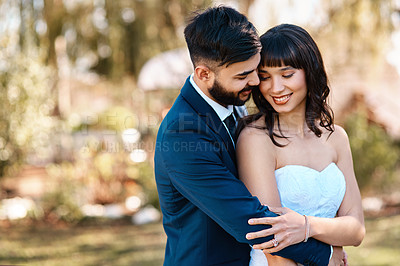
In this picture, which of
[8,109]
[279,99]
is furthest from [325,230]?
[8,109]

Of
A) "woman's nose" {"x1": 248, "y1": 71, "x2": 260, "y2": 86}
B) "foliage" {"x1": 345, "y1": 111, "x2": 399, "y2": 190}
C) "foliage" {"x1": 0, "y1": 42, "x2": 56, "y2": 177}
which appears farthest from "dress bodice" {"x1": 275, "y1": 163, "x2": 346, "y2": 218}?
"foliage" {"x1": 0, "y1": 42, "x2": 56, "y2": 177}

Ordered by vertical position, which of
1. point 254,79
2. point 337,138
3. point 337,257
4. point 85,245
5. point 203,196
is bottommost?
point 85,245

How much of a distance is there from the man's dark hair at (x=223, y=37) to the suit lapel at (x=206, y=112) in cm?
14

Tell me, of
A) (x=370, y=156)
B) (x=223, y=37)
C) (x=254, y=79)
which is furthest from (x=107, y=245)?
(x=223, y=37)

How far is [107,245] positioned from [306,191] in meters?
4.48

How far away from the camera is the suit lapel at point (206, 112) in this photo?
177 cm

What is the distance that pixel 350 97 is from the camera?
10.4 metres

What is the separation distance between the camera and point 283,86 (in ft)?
6.35

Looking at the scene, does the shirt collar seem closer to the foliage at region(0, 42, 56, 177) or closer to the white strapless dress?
the white strapless dress

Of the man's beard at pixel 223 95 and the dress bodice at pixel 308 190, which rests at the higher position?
the man's beard at pixel 223 95

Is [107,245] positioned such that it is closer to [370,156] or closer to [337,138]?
[370,156]

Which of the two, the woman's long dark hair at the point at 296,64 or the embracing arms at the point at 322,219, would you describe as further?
the woman's long dark hair at the point at 296,64

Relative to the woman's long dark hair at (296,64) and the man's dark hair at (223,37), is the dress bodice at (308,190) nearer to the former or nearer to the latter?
the woman's long dark hair at (296,64)

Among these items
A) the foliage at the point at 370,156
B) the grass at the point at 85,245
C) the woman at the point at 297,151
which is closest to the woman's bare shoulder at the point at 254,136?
the woman at the point at 297,151
